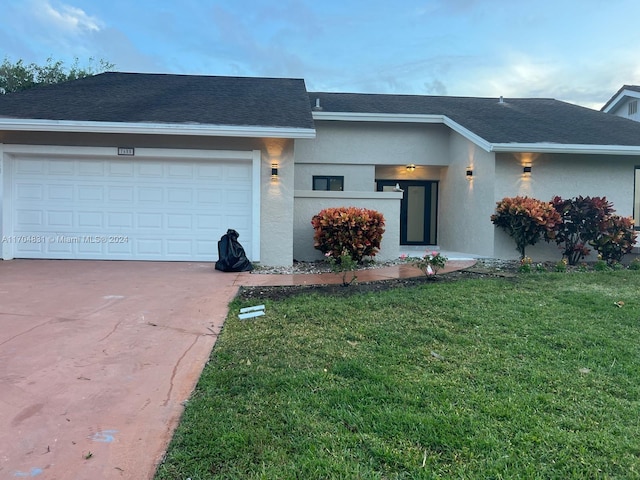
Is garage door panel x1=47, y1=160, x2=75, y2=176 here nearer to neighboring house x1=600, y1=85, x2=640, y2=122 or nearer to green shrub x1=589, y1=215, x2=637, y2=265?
green shrub x1=589, y1=215, x2=637, y2=265

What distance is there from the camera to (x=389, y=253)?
980 centimetres

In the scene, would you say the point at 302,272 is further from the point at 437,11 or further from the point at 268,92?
the point at 437,11

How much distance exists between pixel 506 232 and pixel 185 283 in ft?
24.1

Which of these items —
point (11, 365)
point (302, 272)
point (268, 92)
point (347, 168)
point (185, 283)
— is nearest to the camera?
point (11, 365)

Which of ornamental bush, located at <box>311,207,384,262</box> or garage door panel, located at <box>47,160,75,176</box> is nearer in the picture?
ornamental bush, located at <box>311,207,384,262</box>

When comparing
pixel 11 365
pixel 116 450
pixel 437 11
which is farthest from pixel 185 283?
pixel 437 11

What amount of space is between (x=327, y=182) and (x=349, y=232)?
4.32 m

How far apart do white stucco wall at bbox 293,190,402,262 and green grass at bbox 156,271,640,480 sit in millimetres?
4471

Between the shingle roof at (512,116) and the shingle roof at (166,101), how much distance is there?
220cm

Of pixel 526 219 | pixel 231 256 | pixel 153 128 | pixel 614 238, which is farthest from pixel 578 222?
pixel 153 128

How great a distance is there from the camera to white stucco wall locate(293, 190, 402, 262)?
378 inches

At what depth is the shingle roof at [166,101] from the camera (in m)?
8.66

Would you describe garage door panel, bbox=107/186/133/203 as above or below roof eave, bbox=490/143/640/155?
below

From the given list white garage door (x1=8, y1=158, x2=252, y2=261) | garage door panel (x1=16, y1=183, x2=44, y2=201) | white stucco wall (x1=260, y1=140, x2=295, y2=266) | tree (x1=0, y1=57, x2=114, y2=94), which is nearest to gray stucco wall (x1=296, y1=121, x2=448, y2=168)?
white stucco wall (x1=260, y1=140, x2=295, y2=266)
